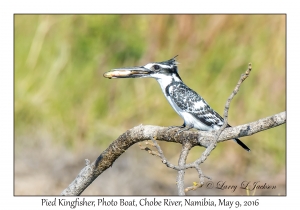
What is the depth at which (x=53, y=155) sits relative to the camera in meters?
8.63

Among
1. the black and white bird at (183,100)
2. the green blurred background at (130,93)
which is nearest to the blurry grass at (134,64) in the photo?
the green blurred background at (130,93)

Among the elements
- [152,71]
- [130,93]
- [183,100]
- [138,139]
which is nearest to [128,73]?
[152,71]

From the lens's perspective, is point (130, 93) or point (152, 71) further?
point (130, 93)

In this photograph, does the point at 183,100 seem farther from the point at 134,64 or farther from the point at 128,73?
the point at 134,64

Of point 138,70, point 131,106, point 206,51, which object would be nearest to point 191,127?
point 138,70

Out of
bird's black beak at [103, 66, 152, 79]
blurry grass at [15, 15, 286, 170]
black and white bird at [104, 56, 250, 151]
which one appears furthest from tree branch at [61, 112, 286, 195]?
blurry grass at [15, 15, 286, 170]

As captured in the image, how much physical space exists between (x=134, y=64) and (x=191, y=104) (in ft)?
11.8

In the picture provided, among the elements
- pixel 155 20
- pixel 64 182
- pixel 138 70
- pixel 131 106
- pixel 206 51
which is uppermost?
pixel 155 20

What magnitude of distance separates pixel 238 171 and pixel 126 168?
171 centimetres

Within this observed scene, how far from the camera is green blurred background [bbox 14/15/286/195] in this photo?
27.4ft

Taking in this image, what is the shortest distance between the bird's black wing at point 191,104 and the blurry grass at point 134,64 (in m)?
2.87

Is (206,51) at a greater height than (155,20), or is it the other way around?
(155,20)

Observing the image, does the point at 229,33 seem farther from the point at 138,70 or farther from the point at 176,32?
the point at 138,70

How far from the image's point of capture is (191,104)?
5.27 m
